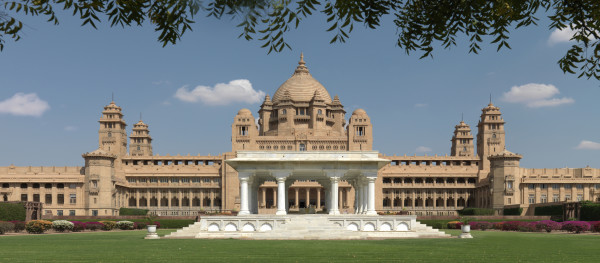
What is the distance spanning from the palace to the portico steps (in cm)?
4274

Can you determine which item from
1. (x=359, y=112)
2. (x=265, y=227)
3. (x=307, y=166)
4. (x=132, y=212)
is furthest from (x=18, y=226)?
(x=359, y=112)

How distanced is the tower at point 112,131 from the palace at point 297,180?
194 mm

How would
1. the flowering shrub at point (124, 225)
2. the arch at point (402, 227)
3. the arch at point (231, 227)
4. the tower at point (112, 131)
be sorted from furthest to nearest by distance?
the tower at point (112, 131) < the flowering shrub at point (124, 225) < the arch at point (402, 227) < the arch at point (231, 227)

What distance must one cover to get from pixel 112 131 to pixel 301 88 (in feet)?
118

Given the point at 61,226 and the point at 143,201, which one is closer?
the point at 61,226

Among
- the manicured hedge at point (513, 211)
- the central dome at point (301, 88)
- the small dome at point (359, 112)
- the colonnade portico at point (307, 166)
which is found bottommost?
the manicured hedge at point (513, 211)

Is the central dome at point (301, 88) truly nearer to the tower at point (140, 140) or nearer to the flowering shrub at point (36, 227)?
the tower at point (140, 140)

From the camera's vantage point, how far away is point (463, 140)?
126 meters

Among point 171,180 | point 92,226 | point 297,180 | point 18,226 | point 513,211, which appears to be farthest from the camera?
point 171,180

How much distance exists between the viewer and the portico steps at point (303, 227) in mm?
40250

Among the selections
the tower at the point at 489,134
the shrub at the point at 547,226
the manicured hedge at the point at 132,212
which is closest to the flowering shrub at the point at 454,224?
the shrub at the point at 547,226

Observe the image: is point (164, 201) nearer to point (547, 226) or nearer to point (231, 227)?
point (231, 227)

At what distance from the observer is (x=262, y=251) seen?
2567cm

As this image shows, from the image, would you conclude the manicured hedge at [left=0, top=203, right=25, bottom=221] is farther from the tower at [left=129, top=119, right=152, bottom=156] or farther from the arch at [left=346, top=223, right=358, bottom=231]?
the tower at [left=129, top=119, right=152, bottom=156]
